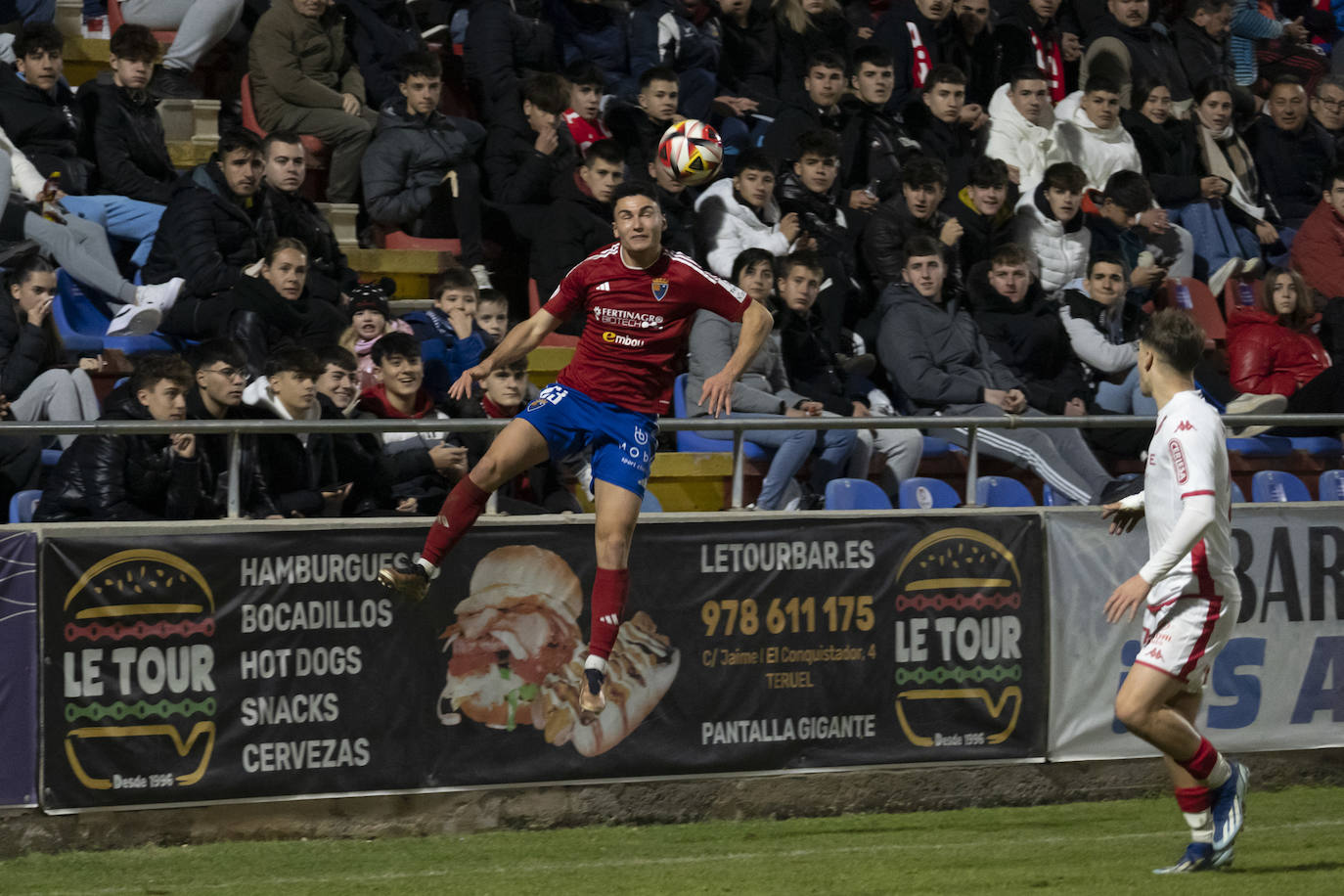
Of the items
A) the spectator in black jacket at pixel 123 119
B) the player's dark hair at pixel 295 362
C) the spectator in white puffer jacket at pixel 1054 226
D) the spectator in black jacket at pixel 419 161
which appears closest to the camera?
the player's dark hair at pixel 295 362

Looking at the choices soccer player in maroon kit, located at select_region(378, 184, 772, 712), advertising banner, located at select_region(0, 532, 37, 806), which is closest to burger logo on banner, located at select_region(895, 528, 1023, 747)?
soccer player in maroon kit, located at select_region(378, 184, 772, 712)

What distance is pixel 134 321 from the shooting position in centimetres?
912

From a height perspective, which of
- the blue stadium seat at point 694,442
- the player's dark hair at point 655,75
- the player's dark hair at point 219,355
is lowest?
the blue stadium seat at point 694,442

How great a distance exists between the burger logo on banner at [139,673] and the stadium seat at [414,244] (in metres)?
4.33

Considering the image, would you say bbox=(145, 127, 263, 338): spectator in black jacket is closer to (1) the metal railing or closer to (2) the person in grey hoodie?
(1) the metal railing

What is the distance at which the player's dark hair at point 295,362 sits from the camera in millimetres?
7855

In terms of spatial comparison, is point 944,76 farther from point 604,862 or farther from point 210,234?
point 604,862

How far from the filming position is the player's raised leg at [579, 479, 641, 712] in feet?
24.1

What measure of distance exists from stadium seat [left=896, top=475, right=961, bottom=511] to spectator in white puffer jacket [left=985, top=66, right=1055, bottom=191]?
4427 mm

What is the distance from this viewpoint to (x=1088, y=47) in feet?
48.2

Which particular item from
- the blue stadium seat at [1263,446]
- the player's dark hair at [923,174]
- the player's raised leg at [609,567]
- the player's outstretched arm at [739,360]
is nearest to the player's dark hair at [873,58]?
the player's dark hair at [923,174]

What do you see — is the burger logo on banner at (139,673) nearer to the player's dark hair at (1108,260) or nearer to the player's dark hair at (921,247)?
the player's dark hair at (921,247)

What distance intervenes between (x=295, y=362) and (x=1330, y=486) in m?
5.77

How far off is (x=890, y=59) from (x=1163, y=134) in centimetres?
270
